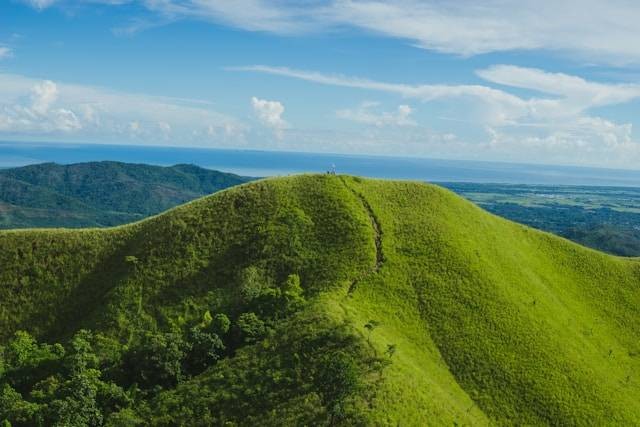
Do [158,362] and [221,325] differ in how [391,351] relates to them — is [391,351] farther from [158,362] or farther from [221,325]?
[158,362]

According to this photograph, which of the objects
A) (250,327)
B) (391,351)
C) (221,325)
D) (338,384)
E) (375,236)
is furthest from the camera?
(375,236)

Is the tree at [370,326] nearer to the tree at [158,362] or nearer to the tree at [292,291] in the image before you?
the tree at [292,291]

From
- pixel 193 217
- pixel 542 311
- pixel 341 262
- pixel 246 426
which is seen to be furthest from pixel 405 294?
pixel 193 217

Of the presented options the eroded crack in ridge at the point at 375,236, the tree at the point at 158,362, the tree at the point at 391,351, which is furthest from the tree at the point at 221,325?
the tree at the point at 391,351

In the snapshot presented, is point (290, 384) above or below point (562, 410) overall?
above

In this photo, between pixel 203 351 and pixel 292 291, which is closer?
pixel 203 351

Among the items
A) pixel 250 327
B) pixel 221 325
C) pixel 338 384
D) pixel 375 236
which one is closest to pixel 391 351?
pixel 338 384

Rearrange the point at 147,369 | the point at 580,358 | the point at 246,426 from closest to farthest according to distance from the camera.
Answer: the point at 246,426, the point at 147,369, the point at 580,358

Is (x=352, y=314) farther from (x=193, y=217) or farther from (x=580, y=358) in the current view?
(x=193, y=217)
